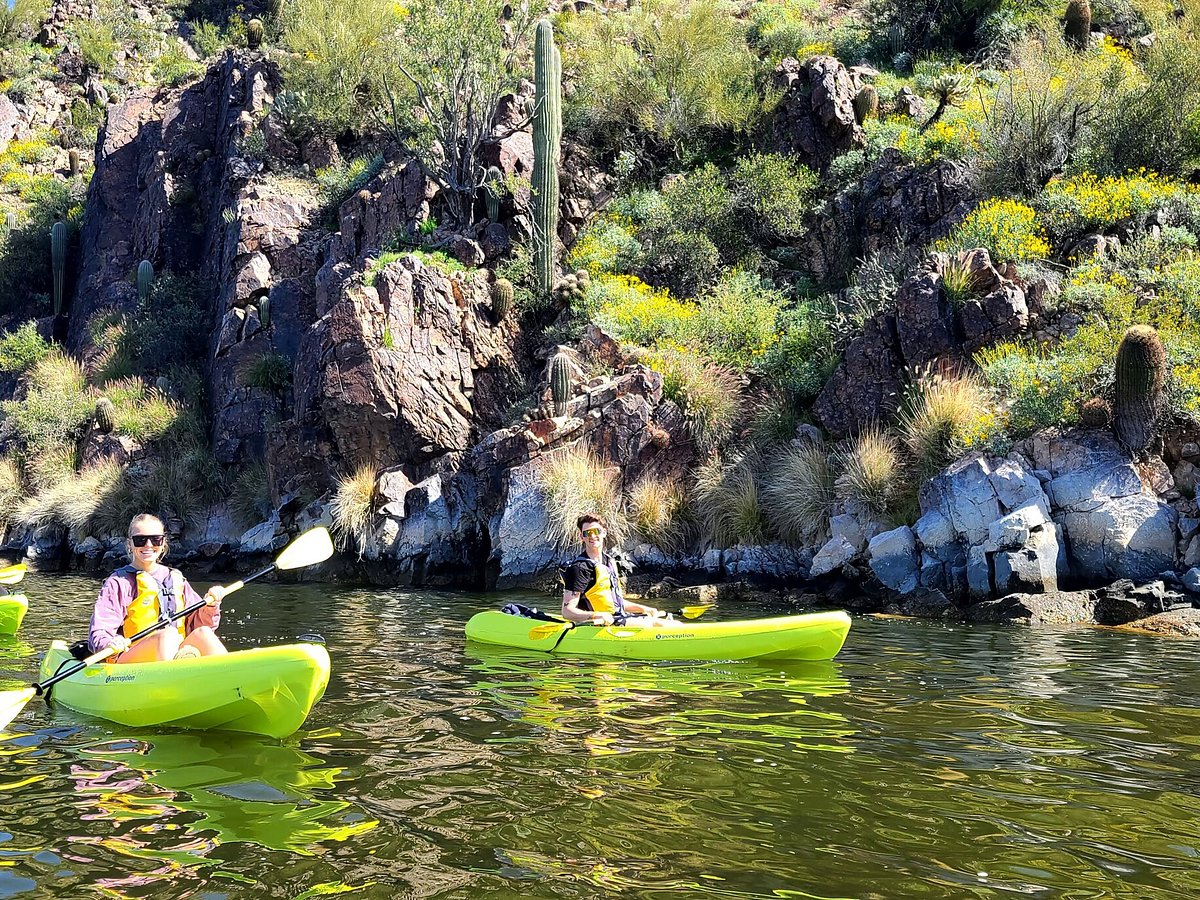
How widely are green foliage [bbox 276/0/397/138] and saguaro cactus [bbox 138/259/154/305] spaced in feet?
16.8

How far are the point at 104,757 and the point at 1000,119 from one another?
54.6 feet

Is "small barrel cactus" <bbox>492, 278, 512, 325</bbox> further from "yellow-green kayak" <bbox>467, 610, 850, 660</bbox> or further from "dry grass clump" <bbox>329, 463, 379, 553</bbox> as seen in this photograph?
"yellow-green kayak" <bbox>467, 610, 850, 660</bbox>

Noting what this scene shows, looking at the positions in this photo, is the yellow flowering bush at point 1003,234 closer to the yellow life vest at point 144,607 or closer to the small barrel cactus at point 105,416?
the yellow life vest at point 144,607

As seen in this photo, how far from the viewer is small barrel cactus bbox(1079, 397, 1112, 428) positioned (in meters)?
11.0

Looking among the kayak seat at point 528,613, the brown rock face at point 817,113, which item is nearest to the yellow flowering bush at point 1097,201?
the brown rock face at point 817,113

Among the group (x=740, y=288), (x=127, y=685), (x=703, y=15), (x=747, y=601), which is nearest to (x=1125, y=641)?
(x=747, y=601)

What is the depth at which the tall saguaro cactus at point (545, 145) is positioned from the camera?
19.0m

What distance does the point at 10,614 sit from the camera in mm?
9969

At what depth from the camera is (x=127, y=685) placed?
565 cm

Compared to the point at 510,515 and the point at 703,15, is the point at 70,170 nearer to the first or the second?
the point at 703,15

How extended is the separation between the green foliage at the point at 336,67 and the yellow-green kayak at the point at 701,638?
18.5 meters

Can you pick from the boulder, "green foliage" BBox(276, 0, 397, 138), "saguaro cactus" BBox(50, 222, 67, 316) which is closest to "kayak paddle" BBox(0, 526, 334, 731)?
the boulder

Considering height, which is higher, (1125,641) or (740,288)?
(740,288)

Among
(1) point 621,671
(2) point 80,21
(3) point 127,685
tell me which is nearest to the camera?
(3) point 127,685
